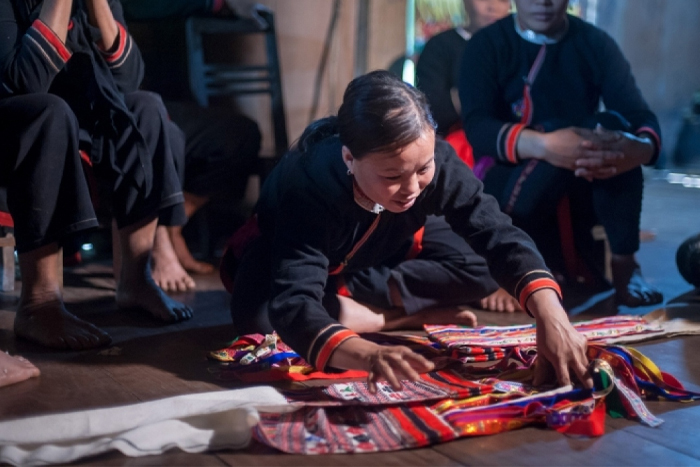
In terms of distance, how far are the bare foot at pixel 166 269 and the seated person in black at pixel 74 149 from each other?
243mm

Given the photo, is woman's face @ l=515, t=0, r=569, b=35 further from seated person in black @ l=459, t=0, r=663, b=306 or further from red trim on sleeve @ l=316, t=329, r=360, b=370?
red trim on sleeve @ l=316, t=329, r=360, b=370

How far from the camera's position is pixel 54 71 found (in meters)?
1.82

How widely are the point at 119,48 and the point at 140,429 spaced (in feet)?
3.96

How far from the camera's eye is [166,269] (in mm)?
2402

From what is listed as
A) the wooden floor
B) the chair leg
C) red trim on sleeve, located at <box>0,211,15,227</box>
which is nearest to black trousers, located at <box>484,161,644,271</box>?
the wooden floor

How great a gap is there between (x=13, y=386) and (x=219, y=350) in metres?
0.42

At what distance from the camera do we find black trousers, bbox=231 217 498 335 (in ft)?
5.84

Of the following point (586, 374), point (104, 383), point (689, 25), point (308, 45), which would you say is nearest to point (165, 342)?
point (104, 383)

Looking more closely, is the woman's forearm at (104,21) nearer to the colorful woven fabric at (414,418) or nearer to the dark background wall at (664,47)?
the colorful woven fabric at (414,418)

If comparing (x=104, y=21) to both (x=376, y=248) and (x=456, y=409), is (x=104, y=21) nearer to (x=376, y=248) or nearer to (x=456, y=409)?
(x=376, y=248)

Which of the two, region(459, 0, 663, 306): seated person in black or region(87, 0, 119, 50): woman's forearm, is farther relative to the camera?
region(459, 0, 663, 306): seated person in black

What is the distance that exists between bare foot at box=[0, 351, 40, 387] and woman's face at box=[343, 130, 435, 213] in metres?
0.75

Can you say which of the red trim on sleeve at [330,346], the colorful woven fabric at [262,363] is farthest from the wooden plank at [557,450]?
the colorful woven fabric at [262,363]

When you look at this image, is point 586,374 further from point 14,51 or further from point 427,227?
point 14,51
